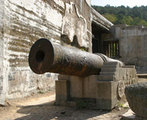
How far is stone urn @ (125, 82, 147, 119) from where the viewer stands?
2729 millimetres

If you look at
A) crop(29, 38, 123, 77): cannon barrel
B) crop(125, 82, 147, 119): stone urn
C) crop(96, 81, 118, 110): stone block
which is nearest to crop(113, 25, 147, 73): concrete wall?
crop(96, 81, 118, 110): stone block

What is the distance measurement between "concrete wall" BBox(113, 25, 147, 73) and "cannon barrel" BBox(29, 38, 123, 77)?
13811 mm

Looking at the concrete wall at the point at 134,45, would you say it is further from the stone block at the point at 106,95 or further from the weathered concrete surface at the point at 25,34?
the stone block at the point at 106,95

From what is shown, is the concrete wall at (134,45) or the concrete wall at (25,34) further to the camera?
the concrete wall at (134,45)

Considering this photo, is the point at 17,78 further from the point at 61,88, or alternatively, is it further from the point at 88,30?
the point at 88,30

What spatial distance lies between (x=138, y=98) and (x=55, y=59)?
144cm

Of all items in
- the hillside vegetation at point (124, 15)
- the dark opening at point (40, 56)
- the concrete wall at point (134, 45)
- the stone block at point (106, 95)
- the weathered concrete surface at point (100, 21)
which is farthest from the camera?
the hillside vegetation at point (124, 15)

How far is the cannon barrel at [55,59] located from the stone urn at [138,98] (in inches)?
50.7

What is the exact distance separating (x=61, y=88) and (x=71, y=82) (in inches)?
12.1

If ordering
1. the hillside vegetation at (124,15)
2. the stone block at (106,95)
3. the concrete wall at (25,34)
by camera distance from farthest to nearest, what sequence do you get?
the hillside vegetation at (124,15), the concrete wall at (25,34), the stone block at (106,95)

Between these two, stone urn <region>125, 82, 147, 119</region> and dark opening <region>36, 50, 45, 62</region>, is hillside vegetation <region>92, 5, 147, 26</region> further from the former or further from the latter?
stone urn <region>125, 82, 147, 119</region>

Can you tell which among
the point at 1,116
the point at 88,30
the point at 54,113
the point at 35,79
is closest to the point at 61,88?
the point at 54,113

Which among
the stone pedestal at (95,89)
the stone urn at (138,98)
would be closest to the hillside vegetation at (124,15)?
the stone pedestal at (95,89)

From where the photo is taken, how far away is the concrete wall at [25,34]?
628 cm
